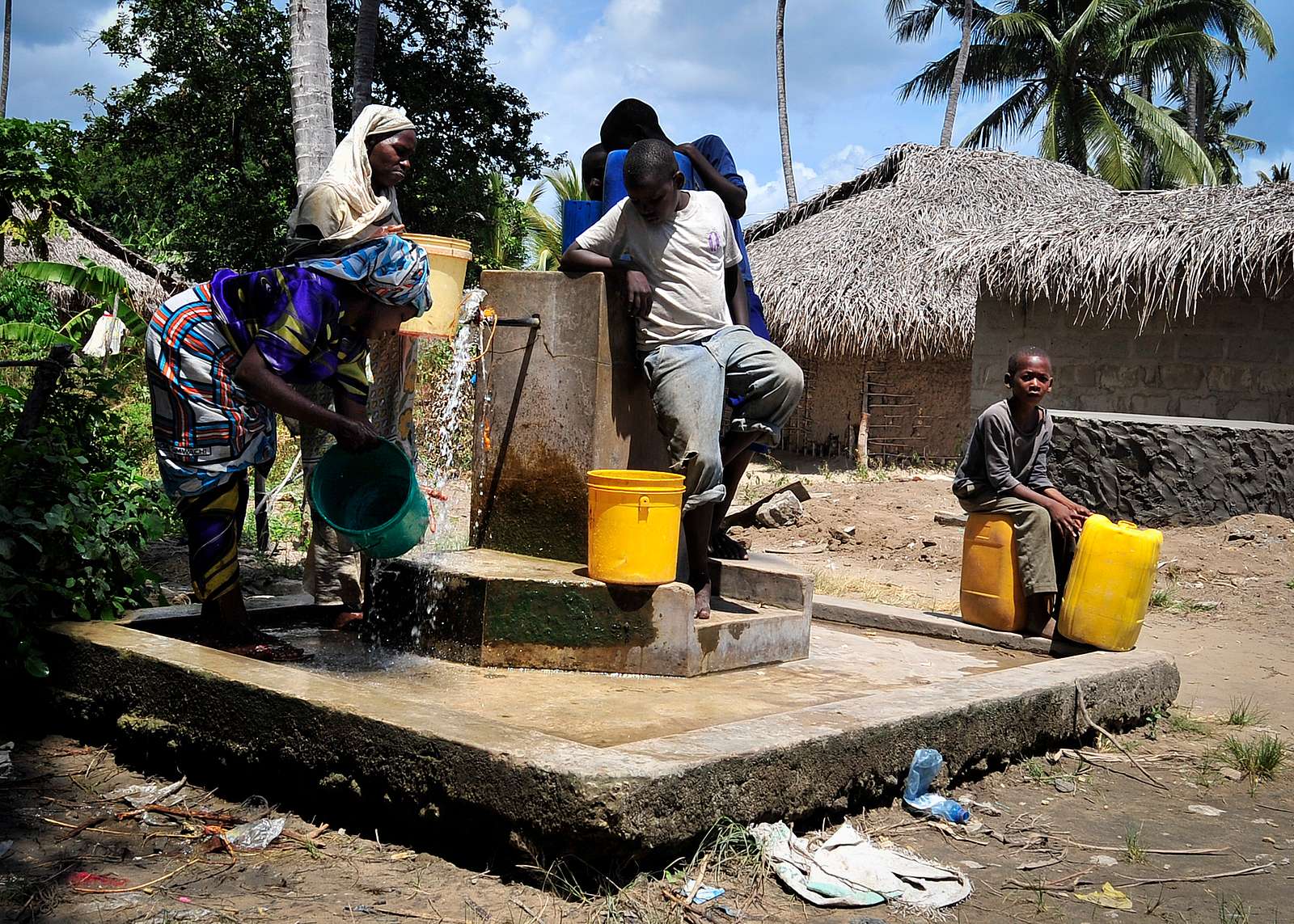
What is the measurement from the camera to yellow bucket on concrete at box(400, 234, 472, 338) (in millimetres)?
4598

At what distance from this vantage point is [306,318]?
369 centimetres


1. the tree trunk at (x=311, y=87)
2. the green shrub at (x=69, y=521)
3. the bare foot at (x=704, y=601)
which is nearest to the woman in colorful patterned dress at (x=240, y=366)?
the green shrub at (x=69, y=521)

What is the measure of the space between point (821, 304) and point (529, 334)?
467 inches

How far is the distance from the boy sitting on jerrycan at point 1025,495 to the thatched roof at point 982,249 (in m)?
6.71

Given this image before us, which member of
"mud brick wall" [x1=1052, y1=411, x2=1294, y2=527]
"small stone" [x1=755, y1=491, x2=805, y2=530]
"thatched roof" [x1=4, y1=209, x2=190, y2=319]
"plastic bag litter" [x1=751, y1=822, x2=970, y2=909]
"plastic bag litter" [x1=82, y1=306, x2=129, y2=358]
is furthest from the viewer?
"thatched roof" [x1=4, y1=209, x2=190, y2=319]

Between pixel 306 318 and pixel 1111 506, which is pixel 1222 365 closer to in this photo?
pixel 1111 506

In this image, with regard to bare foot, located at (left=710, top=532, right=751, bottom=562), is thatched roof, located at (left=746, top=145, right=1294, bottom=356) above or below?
above

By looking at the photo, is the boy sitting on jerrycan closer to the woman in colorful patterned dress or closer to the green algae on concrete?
the green algae on concrete

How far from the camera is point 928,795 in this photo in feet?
11.3

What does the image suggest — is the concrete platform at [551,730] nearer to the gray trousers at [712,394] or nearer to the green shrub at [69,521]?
the green shrub at [69,521]

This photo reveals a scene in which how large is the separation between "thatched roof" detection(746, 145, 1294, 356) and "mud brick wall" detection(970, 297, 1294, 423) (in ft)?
0.62

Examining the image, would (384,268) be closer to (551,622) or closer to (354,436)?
(354,436)

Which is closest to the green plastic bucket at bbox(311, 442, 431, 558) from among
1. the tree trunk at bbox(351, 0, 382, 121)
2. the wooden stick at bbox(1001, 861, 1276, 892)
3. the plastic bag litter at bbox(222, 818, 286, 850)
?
the plastic bag litter at bbox(222, 818, 286, 850)

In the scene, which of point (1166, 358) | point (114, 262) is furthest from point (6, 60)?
point (1166, 358)
